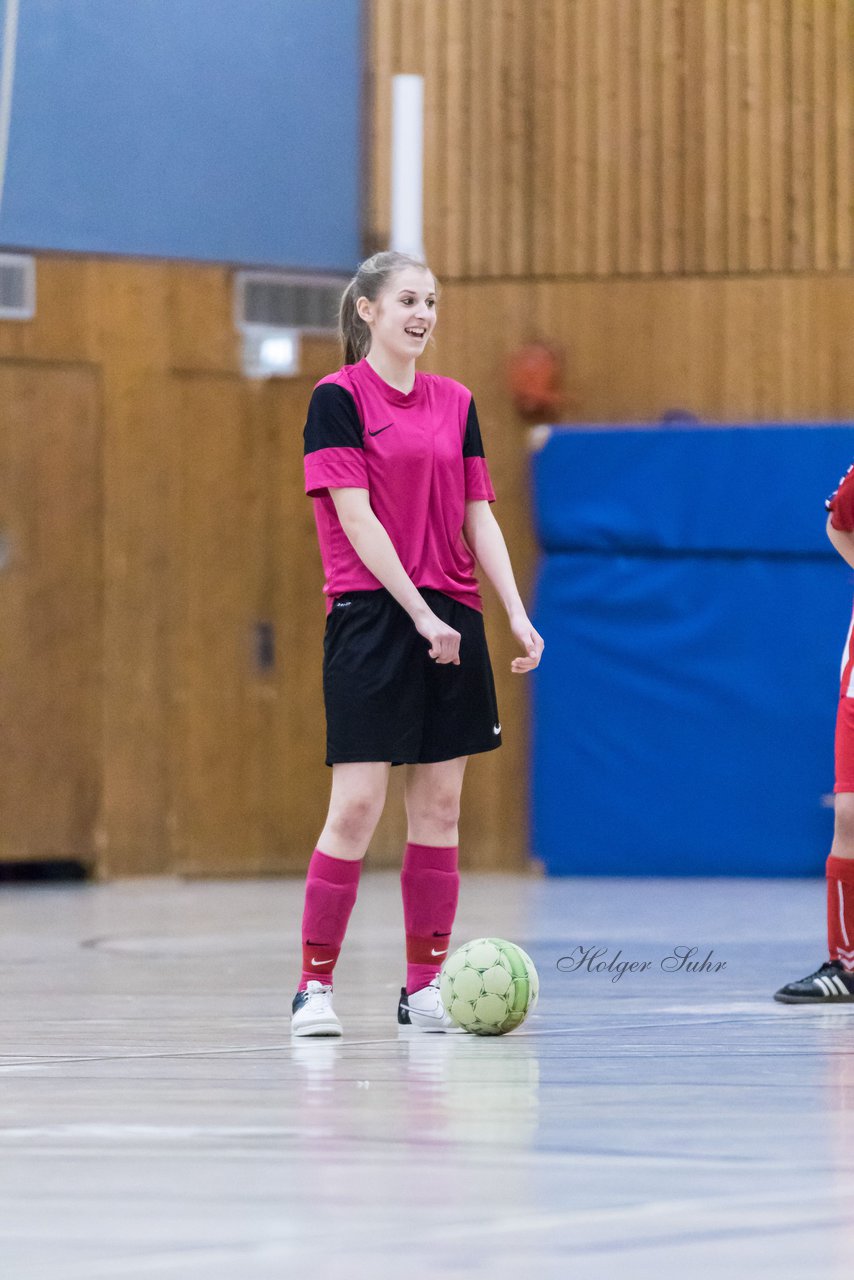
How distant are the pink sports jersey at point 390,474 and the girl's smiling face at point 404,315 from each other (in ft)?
0.27

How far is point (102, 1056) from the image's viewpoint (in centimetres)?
462

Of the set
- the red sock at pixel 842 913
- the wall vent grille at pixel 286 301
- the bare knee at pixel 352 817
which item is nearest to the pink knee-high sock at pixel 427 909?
A: the bare knee at pixel 352 817

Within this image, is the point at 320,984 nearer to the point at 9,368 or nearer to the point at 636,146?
the point at 9,368

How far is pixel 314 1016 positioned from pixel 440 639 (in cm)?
86

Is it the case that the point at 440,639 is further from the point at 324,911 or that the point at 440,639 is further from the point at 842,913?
the point at 842,913

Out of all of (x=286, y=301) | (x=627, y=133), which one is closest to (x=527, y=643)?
(x=286, y=301)

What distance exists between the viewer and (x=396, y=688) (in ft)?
16.3

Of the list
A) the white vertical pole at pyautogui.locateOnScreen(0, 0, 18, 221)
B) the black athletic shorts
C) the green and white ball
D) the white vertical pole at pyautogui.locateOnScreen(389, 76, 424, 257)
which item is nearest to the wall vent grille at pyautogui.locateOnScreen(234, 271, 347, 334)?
the white vertical pole at pyautogui.locateOnScreen(389, 76, 424, 257)

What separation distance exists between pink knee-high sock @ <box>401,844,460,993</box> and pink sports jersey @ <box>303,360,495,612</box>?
0.60 meters

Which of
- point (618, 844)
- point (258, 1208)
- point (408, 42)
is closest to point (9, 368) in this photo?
point (408, 42)

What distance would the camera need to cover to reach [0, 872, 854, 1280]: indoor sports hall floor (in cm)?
273

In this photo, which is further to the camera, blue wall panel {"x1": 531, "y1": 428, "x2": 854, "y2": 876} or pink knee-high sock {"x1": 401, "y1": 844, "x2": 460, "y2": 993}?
blue wall panel {"x1": 531, "y1": 428, "x2": 854, "y2": 876}

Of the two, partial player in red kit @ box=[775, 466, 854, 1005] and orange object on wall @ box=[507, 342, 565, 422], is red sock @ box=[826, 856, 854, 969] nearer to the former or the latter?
partial player in red kit @ box=[775, 466, 854, 1005]

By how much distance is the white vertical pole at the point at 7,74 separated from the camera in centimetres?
1044
